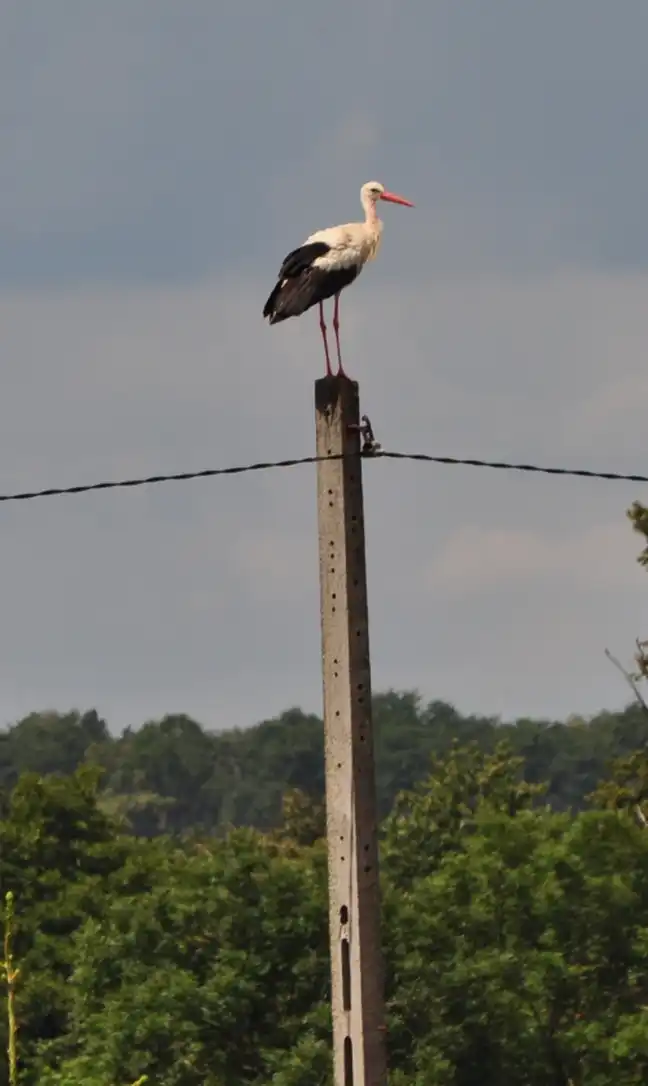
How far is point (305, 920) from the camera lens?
3159 inches

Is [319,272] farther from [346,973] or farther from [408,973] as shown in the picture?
[408,973]

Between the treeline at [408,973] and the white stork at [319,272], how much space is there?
54.4 metres

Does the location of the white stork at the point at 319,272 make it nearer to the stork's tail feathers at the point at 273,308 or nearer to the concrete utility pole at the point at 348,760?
the stork's tail feathers at the point at 273,308

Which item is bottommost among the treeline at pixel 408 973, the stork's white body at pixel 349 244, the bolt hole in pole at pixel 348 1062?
the bolt hole in pole at pixel 348 1062

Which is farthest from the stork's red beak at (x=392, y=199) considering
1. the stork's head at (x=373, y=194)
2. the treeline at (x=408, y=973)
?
the treeline at (x=408, y=973)

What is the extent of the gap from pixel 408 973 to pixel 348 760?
67.0m

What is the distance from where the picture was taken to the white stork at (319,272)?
63.4 ft

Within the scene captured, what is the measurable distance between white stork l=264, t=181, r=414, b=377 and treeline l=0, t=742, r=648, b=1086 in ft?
178

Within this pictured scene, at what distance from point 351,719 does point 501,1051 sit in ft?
Result: 220

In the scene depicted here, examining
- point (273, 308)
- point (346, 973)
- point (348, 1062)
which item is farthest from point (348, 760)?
point (273, 308)

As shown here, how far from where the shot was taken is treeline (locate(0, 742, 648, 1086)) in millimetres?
76812

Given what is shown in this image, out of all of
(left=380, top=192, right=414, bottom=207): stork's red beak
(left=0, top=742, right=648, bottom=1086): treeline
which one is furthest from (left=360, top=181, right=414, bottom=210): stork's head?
(left=0, top=742, right=648, bottom=1086): treeline

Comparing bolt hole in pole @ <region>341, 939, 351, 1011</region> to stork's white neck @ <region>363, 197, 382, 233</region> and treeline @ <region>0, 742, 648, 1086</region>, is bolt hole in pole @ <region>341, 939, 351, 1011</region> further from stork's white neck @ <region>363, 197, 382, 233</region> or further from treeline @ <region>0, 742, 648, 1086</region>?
treeline @ <region>0, 742, 648, 1086</region>

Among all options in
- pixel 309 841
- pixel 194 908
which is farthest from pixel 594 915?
pixel 309 841
